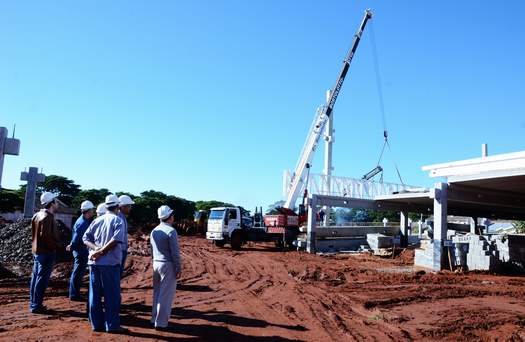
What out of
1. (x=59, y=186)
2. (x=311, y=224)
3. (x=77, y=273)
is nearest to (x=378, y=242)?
(x=311, y=224)

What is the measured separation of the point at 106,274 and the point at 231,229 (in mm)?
19496

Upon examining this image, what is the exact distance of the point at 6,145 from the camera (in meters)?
7.81

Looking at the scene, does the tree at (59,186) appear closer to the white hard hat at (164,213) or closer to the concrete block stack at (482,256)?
the concrete block stack at (482,256)

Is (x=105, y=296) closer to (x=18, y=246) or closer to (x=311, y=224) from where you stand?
(x=18, y=246)

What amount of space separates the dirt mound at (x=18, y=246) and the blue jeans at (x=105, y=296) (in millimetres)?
8283

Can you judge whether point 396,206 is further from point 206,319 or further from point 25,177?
point 206,319

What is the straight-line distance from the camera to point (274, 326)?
737 centimetres

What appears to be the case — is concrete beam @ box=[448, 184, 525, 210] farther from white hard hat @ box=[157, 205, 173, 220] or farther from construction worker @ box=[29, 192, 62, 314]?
construction worker @ box=[29, 192, 62, 314]

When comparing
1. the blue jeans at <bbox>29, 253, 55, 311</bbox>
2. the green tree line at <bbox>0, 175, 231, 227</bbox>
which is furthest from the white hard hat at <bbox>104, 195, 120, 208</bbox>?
the green tree line at <bbox>0, 175, 231, 227</bbox>

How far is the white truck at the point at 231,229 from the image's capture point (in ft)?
84.1

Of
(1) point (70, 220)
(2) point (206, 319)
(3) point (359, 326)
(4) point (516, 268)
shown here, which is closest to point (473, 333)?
(3) point (359, 326)

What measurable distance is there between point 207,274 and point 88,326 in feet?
25.0

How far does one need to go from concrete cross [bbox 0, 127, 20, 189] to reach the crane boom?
27450mm

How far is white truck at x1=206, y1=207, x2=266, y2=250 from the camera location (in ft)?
84.1
